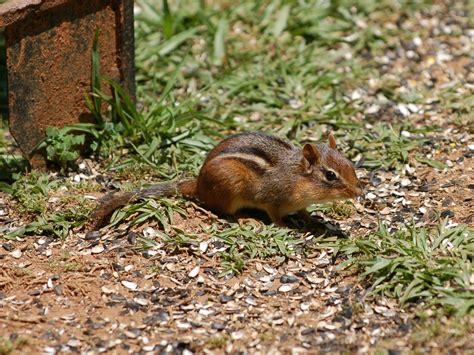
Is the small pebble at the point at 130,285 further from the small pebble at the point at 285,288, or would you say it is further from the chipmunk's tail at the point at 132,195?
the small pebble at the point at 285,288

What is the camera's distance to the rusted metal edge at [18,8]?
6719 millimetres

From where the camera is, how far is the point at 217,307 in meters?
5.91

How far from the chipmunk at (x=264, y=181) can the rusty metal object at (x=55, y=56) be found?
41.1 inches

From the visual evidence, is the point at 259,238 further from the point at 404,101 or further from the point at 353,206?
the point at 404,101

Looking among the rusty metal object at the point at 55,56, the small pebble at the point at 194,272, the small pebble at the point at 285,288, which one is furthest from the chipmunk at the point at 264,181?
the rusty metal object at the point at 55,56

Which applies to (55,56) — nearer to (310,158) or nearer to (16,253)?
(16,253)

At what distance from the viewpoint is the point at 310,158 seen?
6.73 m

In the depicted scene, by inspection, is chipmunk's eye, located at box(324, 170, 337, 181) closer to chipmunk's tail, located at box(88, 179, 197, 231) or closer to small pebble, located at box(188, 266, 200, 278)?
chipmunk's tail, located at box(88, 179, 197, 231)

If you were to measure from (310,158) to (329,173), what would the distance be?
7.8 inches

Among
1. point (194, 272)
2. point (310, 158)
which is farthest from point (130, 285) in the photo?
point (310, 158)

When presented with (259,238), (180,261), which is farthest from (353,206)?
(180,261)

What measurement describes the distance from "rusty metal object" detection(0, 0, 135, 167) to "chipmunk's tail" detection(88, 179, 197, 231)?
0.97 meters

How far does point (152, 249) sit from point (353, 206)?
1637 millimetres

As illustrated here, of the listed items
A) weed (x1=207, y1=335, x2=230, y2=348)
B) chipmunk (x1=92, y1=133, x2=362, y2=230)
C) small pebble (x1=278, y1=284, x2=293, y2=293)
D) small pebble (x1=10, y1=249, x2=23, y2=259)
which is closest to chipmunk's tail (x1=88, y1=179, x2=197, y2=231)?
chipmunk (x1=92, y1=133, x2=362, y2=230)
